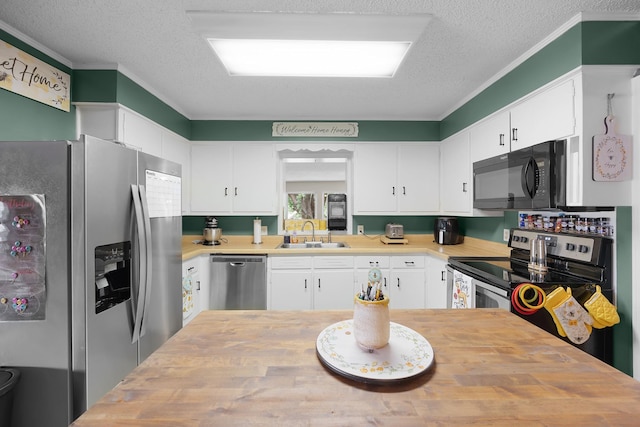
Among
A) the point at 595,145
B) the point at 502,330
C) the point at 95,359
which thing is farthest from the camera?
the point at 595,145

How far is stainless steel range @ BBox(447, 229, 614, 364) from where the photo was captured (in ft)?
5.46

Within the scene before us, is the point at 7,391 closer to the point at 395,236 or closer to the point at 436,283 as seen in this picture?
the point at 436,283

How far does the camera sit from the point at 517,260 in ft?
7.63

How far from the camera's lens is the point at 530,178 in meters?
1.93

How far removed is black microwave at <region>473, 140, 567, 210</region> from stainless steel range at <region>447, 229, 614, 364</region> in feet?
1.03

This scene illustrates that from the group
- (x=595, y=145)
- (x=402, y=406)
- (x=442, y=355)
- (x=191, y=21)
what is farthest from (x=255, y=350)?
(x=595, y=145)

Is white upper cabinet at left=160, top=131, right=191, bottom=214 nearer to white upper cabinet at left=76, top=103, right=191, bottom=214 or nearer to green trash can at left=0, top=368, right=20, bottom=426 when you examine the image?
white upper cabinet at left=76, top=103, right=191, bottom=214

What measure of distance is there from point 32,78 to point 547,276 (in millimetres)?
3650

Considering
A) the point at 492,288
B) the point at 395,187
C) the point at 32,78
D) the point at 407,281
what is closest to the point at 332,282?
the point at 407,281

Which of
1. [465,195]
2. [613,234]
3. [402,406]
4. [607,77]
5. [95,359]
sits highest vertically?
[607,77]

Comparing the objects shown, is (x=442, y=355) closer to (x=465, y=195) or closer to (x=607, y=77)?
(x=607, y=77)

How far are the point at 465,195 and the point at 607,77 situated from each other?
1.43 m

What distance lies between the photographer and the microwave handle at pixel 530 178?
1.91 metres

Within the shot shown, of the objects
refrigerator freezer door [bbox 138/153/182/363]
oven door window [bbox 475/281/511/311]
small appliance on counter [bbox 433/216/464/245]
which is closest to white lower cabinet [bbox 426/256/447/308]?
small appliance on counter [bbox 433/216/464/245]
